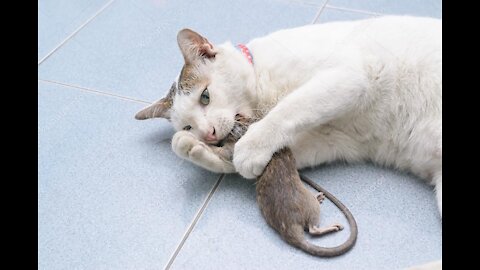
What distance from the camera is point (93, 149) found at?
1593 mm

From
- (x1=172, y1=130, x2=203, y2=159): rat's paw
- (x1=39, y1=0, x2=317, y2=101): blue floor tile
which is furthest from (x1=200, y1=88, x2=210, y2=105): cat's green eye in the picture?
(x1=39, y1=0, x2=317, y2=101): blue floor tile

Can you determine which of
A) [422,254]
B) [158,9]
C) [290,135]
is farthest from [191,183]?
[158,9]

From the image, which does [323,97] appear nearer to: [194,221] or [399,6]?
[194,221]

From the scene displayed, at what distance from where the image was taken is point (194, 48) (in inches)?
56.2

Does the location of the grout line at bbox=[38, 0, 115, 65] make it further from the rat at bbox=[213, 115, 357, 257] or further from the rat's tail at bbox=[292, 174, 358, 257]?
the rat's tail at bbox=[292, 174, 358, 257]

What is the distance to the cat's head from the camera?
1.34 metres

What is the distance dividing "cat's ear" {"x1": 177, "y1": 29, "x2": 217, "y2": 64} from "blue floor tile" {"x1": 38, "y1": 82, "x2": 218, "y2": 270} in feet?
1.09

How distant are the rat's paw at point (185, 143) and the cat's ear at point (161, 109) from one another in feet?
0.62

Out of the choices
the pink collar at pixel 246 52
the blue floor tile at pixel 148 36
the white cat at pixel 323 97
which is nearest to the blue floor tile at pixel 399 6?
the blue floor tile at pixel 148 36

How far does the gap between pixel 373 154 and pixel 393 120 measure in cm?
13

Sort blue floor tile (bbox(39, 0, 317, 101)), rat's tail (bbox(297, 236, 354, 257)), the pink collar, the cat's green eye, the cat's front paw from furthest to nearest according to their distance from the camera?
blue floor tile (bbox(39, 0, 317, 101)) < the pink collar < the cat's green eye < the cat's front paw < rat's tail (bbox(297, 236, 354, 257))

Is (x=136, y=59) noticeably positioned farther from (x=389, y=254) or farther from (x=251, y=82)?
(x=389, y=254)

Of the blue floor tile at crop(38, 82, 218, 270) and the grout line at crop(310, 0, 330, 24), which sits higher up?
the grout line at crop(310, 0, 330, 24)

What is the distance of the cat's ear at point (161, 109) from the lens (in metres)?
1.49
